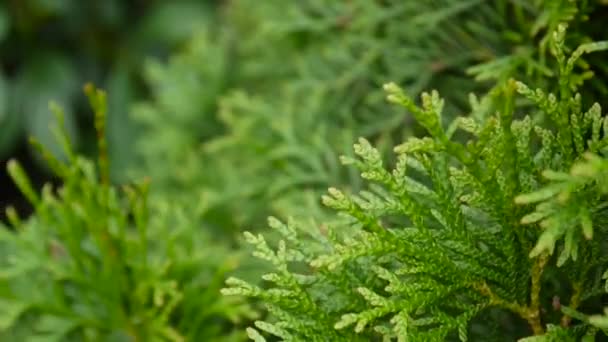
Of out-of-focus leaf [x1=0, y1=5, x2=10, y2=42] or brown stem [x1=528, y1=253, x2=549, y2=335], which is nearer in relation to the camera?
brown stem [x1=528, y1=253, x2=549, y2=335]

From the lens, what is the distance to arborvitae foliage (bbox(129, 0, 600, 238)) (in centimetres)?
130

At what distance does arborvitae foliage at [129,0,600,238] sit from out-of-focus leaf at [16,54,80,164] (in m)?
0.69

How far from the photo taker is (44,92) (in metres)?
2.50

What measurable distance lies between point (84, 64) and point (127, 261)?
Answer: 1.48 m

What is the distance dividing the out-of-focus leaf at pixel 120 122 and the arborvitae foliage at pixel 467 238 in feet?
5.00

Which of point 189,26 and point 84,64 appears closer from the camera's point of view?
point 189,26

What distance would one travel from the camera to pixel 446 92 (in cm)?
137

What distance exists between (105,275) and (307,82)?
19.8 inches

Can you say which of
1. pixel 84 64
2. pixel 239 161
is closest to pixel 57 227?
pixel 239 161

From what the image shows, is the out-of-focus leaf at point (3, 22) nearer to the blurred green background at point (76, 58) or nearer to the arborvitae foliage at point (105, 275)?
the blurred green background at point (76, 58)

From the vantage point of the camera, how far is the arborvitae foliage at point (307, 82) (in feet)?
4.27

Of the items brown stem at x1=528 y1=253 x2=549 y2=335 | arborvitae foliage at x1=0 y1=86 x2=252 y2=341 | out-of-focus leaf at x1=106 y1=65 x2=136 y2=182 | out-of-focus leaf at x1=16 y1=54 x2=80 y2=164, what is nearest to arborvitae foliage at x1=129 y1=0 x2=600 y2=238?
arborvitae foliage at x1=0 y1=86 x2=252 y2=341

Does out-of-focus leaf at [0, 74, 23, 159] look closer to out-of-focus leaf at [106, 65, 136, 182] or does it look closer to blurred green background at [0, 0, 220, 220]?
blurred green background at [0, 0, 220, 220]

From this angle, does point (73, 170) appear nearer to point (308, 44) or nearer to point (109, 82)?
point (308, 44)
